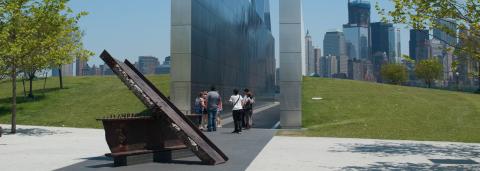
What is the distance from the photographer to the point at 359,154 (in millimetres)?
12523

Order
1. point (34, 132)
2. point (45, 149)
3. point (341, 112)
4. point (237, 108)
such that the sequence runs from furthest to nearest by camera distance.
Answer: point (341, 112)
point (34, 132)
point (237, 108)
point (45, 149)

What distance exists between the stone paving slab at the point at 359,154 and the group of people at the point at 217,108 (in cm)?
194

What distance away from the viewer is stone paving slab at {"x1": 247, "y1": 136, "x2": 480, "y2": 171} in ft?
33.8

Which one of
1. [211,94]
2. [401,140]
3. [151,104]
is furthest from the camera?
[211,94]

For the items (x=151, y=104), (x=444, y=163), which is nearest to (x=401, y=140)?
(x=444, y=163)

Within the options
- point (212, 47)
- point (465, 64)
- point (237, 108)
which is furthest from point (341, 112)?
point (465, 64)

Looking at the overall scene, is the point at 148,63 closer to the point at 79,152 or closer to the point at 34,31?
the point at 34,31

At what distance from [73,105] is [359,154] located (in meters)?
21.4

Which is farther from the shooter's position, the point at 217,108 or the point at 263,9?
the point at 263,9

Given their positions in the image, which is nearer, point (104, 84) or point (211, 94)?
point (211, 94)

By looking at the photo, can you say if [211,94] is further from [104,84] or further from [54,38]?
[104,84]

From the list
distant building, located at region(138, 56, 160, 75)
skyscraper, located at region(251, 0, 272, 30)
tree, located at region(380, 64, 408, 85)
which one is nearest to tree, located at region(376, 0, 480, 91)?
skyscraper, located at region(251, 0, 272, 30)

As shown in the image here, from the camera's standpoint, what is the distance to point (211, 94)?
1852 cm

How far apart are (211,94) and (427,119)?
10.7 metres
